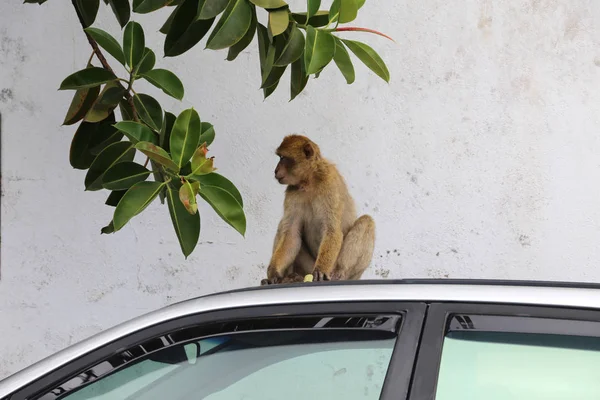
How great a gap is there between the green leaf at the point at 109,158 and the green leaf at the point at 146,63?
0.25m

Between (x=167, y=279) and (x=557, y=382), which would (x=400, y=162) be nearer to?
(x=167, y=279)

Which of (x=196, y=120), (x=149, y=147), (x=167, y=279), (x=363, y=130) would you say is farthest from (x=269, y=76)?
(x=167, y=279)

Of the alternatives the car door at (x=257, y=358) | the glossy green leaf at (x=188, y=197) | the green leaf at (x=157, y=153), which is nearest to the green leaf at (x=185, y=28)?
the green leaf at (x=157, y=153)

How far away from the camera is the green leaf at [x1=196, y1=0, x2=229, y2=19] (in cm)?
227

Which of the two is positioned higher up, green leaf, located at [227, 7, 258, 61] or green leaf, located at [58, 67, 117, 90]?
green leaf, located at [227, 7, 258, 61]

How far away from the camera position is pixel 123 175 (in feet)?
8.04

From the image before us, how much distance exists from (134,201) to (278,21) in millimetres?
672

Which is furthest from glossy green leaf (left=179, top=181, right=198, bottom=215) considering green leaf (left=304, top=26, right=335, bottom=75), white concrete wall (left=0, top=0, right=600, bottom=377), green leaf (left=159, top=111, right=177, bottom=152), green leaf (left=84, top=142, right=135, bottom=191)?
white concrete wall (left=0, top=0, right=600, bottom=377)

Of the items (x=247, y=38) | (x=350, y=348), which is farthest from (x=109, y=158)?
(x=350, y=348)

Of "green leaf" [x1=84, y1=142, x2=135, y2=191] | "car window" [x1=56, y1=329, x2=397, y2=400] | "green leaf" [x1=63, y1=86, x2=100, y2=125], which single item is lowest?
"car window" [x1=56, y1=329, x2=397, y2=400]

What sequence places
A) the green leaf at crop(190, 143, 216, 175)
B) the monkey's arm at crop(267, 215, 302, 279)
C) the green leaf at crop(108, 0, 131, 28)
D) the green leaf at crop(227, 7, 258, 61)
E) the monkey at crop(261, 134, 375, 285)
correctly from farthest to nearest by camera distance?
the monkey's arm at crop(267, 215, 302, 279)
the monkey at crop(261, 134, 375, 285)
the green leaf at crop(108, 0, 131, 28)
the green leaf at crop(227, 7, 258, 61)
the green leaf at crop(190, 143, 216, 175)

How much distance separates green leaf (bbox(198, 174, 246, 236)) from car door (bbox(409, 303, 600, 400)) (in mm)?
1115

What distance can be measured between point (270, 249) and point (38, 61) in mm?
1437

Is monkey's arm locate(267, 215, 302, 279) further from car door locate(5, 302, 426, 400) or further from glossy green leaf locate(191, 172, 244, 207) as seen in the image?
car door locate(5, 302, 426, 400)
